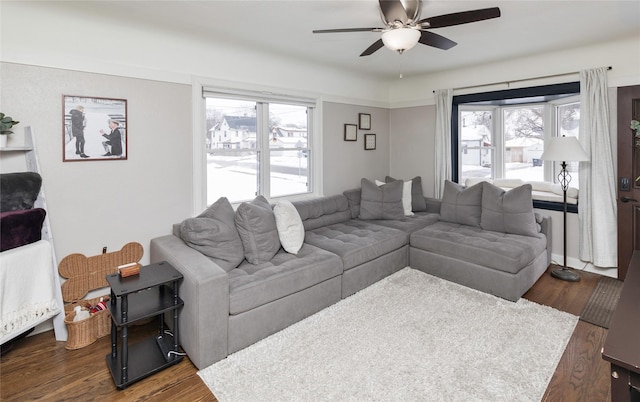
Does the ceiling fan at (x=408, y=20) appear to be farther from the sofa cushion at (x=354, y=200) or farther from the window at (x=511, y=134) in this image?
the window at (x=511, y=134)

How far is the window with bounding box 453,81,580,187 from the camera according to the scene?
15.6ft

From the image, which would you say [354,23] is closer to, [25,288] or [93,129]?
[93,129]

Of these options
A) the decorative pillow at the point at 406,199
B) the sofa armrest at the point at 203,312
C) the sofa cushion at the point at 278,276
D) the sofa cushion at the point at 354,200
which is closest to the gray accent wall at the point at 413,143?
the decorative pillow at the point at 406,199

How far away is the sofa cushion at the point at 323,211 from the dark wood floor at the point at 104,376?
79.4 inches

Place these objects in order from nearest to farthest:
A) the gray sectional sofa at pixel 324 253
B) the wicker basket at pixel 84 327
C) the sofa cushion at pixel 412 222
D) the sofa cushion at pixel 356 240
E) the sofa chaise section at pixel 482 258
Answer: the gray sectional sofa at pixel 324 253 < the wicker basket at pixel 84 327 < the sofa chaise section at pixel 482 258 < the sofa cushion at pixel 356 240 < the sofa cushion at pixel 412 222

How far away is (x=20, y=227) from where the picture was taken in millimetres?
2213

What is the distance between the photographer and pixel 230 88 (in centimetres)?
350

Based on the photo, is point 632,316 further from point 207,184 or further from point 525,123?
point 525,123

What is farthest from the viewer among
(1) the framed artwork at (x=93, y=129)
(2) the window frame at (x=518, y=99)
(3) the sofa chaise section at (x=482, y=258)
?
(2) the window frame at (x=518, y=99)

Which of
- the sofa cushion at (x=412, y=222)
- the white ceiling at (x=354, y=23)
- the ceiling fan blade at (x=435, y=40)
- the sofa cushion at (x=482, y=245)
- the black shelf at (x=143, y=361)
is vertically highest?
the white ceiling at (x=354, y=23)

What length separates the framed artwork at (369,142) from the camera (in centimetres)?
515

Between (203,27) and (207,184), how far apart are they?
1474 mm

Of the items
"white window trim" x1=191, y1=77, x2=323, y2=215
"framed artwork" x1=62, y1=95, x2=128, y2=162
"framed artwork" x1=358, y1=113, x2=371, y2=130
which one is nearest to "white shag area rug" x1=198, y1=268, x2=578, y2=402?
"white window trim" x1=191, y1=77, x2=323, y2=215

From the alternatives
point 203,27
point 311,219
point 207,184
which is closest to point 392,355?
point 311,219
